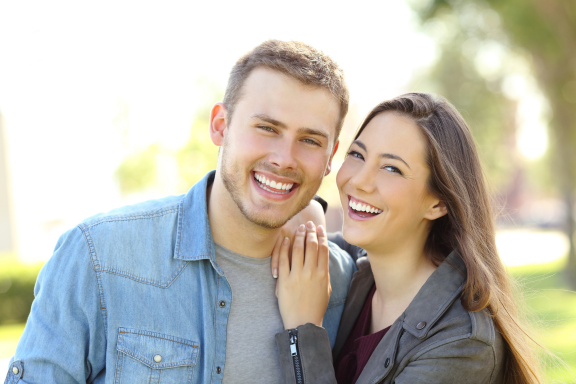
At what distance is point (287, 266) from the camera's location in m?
2.82

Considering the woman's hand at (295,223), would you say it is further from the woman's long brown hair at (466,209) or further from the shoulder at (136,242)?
the woman's long brown hair at (466,209)

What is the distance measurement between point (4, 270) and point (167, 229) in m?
11.3

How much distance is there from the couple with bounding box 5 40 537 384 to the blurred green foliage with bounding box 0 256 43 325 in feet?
35.6

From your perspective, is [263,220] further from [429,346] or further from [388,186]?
[429,346]

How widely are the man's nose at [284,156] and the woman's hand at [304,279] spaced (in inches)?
21.2

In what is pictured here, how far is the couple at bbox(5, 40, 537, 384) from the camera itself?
2320 millimetres

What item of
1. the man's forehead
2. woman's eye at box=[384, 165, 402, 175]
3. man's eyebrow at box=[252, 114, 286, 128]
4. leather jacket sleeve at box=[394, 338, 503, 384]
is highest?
the man's forehead

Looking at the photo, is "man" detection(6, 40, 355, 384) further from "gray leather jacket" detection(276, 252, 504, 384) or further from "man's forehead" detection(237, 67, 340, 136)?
"gray leather jacket" detection(276, 252, 504, 384)

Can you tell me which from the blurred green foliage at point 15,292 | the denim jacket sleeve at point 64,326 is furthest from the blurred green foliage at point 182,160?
the denim jacket sleeve at point 64,326

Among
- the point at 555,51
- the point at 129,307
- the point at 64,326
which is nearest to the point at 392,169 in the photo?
the point at 129,307

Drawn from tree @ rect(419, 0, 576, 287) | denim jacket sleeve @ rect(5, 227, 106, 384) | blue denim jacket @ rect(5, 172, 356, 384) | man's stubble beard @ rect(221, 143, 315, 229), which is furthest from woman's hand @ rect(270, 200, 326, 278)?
tree @ rect(419, 0, 576, 287)

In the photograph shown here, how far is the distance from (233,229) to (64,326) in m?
0.96

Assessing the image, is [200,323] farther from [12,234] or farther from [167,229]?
[12,234]

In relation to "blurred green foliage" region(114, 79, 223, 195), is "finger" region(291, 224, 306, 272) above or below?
above
